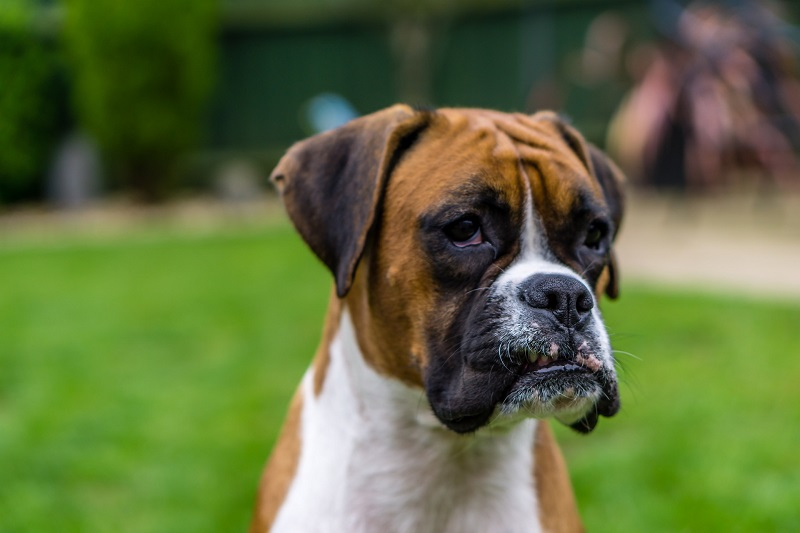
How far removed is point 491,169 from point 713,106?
27.0ft

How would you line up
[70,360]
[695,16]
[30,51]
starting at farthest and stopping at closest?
[30,51] < [695,16] < [70,360]

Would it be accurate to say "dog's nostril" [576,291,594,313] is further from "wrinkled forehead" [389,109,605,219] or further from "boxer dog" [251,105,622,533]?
"wrinkled forehead" [389,109,605,219]

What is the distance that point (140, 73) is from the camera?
13.9 meters

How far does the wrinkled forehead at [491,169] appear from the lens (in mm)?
2879

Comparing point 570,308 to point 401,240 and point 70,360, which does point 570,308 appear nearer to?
point 401,240

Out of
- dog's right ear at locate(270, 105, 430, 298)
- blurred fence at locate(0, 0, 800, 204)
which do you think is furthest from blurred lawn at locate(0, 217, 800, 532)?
blurred fence at locate(0, 0, 800, 204)

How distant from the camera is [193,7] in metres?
14.2

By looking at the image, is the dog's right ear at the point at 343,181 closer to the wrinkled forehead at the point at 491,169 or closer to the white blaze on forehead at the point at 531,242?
the wrinkled forehead at the point at 491,169

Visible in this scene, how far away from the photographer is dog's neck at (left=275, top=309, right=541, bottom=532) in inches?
117

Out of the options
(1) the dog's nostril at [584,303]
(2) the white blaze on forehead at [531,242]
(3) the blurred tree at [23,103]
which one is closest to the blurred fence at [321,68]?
(3) the blurred tree at [23,103]

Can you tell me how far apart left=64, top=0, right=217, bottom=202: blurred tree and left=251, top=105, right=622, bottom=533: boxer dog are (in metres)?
11.4

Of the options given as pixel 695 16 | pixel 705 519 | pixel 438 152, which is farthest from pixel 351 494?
pixel 695 16

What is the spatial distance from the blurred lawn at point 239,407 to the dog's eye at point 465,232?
599 mm

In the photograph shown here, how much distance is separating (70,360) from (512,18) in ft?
37.0
